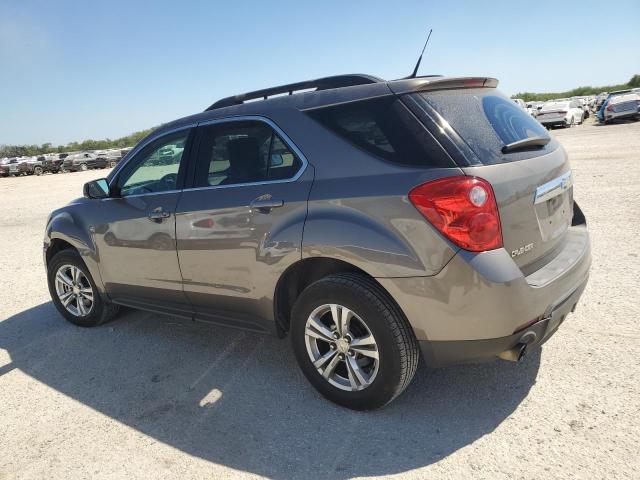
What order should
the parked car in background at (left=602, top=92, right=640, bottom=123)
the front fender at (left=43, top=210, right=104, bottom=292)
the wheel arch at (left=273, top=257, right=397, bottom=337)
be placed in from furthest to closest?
1. the parked car in background at (left=602, top=92, right=640, bottom=123)
2. the front fender at (left=43, top=210, right=104, bottom=292)
3. the wheel arch at (left=273, top=257, right=397, bottom=337)

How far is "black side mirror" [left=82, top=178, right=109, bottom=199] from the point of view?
4.34 meters

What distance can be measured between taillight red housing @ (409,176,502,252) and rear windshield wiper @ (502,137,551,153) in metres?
0.38

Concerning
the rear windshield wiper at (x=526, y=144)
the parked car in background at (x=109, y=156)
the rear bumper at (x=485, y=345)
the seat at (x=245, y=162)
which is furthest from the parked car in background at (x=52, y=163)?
the rear bumper at (x=485, y=345)

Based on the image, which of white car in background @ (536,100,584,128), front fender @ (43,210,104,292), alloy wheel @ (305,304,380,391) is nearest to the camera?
alloy wheel @ (305,304,380,391)

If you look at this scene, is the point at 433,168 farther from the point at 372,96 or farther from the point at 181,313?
the point at 181,313

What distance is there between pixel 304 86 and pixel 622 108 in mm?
28050

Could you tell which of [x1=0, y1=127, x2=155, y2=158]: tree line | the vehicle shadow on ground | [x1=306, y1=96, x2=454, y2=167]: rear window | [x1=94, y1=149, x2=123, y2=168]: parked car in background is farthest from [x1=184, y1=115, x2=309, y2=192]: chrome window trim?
[x1=0, y1=127, x2=155, y2=158]: tree line

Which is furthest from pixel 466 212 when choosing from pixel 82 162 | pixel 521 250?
pixel 82 162

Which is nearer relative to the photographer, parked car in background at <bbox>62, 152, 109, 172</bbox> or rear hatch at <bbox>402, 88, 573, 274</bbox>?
rear hatch at <bbox>402, 88, 573, 274</bbox>

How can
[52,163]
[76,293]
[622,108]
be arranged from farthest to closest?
[52,163] < [622,108] < [76,293]

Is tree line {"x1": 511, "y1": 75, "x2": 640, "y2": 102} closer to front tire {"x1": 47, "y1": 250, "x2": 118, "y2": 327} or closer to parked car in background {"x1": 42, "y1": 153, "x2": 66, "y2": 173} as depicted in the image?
parked car in background {"x1": 42, "y1": 153, "x2": 66, "y2": 173}

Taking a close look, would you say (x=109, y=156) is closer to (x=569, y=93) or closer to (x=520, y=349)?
(x=520, y=349)

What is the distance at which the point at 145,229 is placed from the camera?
3908mm

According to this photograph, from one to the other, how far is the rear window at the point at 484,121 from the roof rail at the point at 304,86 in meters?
0.46
